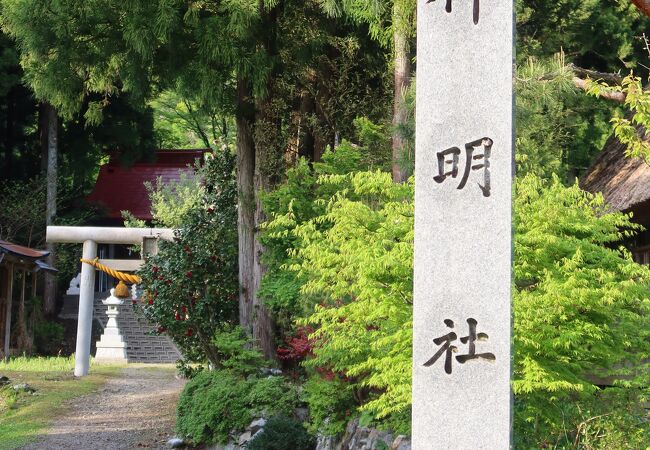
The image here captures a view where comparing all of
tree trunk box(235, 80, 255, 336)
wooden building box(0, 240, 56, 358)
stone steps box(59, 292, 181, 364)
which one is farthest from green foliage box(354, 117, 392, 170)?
stone steps box(59, 292, 181, 364)

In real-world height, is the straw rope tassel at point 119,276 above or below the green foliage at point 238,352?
above

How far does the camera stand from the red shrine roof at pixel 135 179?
32.8 metres

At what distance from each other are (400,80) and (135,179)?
23.1 m

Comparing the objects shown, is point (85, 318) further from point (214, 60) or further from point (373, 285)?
point (373, 285)

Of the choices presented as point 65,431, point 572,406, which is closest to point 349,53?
point 65,431

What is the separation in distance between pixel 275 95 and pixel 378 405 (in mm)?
7503

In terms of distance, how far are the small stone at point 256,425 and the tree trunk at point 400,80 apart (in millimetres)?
3331

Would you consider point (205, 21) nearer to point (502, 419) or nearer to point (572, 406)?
point (572, 406)

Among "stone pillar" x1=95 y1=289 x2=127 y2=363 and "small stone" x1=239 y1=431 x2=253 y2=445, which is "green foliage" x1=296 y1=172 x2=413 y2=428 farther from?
"stone pillar" x1=95 y1=289 x2=127 y2=363

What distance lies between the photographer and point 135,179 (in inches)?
1340

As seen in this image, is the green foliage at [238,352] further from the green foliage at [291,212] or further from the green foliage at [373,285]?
the green foliage at [373,285]

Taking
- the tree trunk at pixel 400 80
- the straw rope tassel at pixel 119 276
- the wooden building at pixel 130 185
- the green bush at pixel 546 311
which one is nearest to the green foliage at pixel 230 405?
the tree trunk at pixel 400 80

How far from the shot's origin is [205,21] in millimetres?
13727

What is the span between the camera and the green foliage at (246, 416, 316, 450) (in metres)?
11.2
